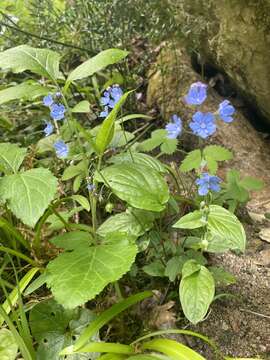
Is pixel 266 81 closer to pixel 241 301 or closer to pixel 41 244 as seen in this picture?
pixel 241 301

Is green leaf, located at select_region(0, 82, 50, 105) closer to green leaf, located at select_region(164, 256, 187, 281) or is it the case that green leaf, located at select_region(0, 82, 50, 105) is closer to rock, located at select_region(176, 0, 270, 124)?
green leaf, located at select_region(164, 256, 187, 281)

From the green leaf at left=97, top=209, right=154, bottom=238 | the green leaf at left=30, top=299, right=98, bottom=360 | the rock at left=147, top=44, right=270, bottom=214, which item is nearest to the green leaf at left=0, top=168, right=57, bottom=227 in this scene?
the green leaf at left=97, top=209, right=154, bottom=238

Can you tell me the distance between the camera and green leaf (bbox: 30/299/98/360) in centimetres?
132

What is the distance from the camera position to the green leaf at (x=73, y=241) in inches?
52.2

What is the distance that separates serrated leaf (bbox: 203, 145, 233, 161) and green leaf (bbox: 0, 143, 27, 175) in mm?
645

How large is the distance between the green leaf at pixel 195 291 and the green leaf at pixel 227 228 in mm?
130

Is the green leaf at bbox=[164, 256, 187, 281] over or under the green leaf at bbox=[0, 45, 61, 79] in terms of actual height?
under

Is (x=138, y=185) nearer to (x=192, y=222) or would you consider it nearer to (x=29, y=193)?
(x=192, y=222)

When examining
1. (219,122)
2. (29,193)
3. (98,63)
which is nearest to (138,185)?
(29,193)

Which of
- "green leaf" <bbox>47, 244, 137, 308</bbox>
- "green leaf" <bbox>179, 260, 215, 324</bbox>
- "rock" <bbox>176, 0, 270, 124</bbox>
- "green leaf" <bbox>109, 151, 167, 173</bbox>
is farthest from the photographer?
"rock" <bbox>176, 0, 270, 124</bbox>

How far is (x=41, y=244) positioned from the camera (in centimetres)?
165

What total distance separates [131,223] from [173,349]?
40 cm

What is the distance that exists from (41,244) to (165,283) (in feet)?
1.51

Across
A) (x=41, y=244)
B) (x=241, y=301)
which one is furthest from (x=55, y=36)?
(x=241, y=301)
